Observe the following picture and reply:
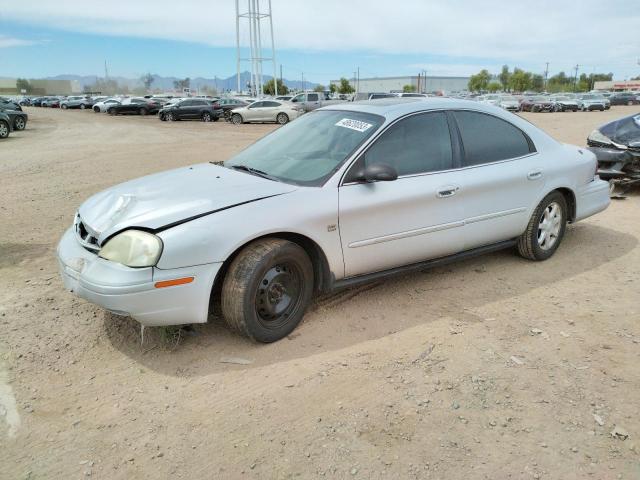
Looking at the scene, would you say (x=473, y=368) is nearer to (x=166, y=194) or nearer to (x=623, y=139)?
(x=166, y=194)

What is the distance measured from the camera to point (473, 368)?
3.27 meters

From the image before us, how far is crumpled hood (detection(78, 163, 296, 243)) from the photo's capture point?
10.5 ft

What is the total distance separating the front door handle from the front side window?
172 mm

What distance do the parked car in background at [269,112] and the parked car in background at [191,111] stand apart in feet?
13.4

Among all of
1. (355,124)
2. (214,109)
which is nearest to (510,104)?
(214,109)

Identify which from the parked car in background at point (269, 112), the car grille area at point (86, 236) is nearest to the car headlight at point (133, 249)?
the car grille area at point (86, 236)

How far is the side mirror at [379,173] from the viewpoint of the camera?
3.62 metres

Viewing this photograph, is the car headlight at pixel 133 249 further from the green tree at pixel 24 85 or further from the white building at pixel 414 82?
the white building at pixel 414 82

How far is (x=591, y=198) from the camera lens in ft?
17.7

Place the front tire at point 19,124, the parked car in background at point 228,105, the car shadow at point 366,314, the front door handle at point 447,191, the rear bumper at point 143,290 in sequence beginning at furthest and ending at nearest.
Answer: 1. the parked car in background at point 228,105
2. the front tire at point 19,124
3. the front door handle at point 447,191
4. the car shadow at point 366,314
5. the rear bumper at point 143,290

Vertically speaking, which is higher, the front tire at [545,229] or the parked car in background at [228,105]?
the parked car in background at [228,105]

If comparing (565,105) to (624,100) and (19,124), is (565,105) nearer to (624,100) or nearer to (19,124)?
(624,100)

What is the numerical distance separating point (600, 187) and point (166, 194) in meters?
4.46

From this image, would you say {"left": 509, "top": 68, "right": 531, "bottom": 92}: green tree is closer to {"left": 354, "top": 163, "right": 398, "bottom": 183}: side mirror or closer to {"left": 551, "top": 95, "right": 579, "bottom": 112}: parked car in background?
{"left": 551, "top": 95, "right": 579, "bottom": 112}: parked car in background
